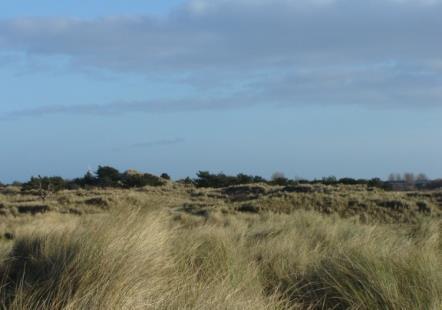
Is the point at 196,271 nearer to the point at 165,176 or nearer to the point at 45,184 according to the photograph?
the point at 45,184

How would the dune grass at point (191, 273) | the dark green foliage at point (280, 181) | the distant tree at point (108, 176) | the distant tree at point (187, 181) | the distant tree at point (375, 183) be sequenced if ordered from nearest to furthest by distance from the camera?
the dune grass at point (191, 273) → the distant tree at point (375, 183) → the dark green foliage at point (280, 181) → the distant tree at point (108, 176) → the distant tree at point (187, 181)

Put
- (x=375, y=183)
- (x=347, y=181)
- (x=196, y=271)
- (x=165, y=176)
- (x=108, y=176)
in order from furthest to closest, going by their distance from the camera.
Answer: (x=165, y=176) < (x=108, y=176) < (x=347, y=181) < (x=375, y=183) < (x=196, y=271)

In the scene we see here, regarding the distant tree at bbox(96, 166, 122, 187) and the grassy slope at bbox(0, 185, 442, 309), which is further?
the distant tree at bbox(96, 166, 122, 187)

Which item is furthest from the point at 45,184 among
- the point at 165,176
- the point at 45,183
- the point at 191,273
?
the point at 191,273

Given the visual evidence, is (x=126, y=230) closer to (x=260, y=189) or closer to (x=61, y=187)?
(x=260, y=189)

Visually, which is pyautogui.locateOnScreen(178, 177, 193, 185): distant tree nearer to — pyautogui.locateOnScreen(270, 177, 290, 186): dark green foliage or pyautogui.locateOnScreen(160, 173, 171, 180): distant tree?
pyautogui.locateOnScreen(160, 173, 171, 180): distant tree

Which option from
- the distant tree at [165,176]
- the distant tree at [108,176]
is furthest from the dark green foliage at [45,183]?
the distant tree at [165,176]

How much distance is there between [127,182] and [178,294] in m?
45.1

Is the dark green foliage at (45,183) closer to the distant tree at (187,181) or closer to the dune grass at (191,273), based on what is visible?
the distant tree at (187,181)

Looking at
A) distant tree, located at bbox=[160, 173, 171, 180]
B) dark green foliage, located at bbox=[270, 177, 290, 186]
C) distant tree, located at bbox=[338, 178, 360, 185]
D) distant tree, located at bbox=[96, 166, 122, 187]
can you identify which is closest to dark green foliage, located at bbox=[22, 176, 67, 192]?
distant tree, located at bbox=[96, 166, 122, 187]

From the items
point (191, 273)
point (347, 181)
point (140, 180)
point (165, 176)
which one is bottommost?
point (191, 273)

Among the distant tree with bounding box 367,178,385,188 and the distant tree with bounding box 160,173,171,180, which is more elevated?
the distant tree with bounding box 160,173,171,180

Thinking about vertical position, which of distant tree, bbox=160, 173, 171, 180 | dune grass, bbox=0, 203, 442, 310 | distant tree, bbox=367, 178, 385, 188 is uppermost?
distant tree, bbox=160, 173, 171, 180

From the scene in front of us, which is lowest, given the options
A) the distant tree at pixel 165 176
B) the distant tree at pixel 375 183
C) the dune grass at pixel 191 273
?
the dune grass at pixel 191 273
